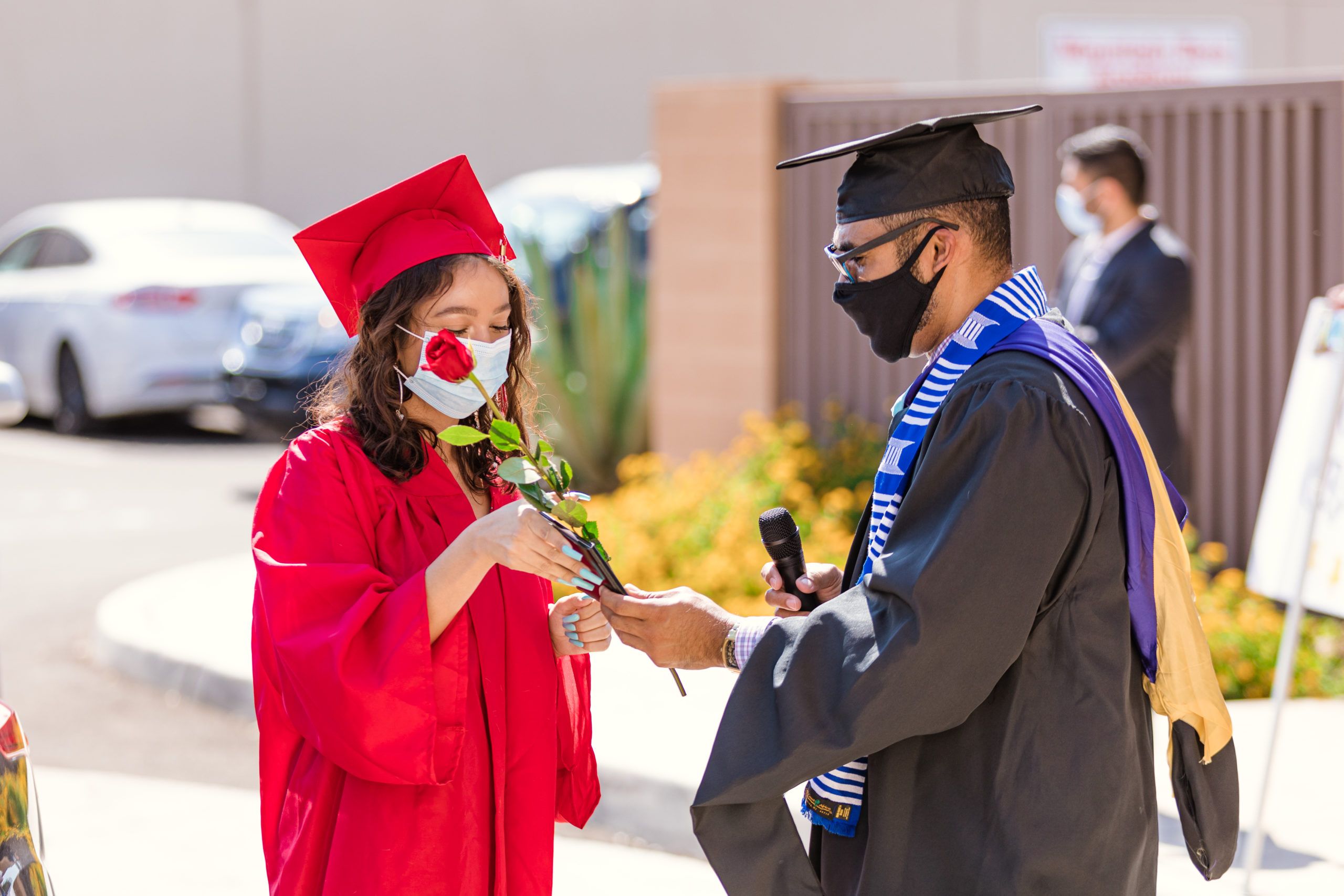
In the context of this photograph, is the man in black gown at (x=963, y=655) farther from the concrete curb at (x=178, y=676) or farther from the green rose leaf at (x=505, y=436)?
the concrete curb at (x=178, y=676)

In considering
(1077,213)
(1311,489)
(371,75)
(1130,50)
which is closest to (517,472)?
(1311,489)

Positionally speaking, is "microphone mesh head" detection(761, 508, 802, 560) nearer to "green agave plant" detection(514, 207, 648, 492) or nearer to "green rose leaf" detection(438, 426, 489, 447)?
"green rose leaf" detection(438, 426, 489, 447)

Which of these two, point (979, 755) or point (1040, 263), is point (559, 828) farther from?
point (1040, 263)

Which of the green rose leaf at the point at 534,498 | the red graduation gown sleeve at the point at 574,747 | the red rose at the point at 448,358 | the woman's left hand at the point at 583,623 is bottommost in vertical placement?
the red graduation gown sleeve at the point at 574,747

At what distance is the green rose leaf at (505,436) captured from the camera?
8.11 feet

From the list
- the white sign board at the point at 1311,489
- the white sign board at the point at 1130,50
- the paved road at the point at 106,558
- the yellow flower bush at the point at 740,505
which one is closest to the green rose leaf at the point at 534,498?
the white sign board at the point at 1311,489

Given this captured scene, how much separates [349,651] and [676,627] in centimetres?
54

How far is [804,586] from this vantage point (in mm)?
2805

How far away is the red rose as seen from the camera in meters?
2.54

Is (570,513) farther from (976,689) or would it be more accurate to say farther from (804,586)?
(976,689)

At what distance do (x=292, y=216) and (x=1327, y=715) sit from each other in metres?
17.3

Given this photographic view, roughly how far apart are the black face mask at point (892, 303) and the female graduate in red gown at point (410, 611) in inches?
24.4

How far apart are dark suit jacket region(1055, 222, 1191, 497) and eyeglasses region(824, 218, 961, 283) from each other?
4066mm

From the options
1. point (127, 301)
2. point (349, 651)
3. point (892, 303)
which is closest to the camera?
point (349, 651)
